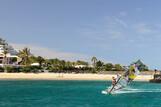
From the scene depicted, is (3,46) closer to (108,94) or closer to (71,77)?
(71,77)

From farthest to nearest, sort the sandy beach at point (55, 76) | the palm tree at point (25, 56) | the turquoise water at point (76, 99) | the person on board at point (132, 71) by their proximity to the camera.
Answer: the palm tree at point (25, 56), the sandy beach at point (55, 76), the person on board at point (132, 71), the turquoise water at point (76, 99)

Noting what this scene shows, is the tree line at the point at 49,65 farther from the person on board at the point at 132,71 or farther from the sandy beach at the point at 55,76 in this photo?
the person on board at the point at 132,71

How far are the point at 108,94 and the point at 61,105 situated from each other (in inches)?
812

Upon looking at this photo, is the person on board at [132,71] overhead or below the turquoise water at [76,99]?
overhead

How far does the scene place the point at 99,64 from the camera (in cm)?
18438

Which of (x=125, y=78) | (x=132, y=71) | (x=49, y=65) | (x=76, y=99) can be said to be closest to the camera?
(x=76, y=99)

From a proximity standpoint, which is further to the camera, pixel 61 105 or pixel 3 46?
pixel 3 46

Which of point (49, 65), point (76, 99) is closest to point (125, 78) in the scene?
point (76, 99)

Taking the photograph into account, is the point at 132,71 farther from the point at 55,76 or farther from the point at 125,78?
the point at 55,76

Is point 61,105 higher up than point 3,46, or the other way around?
point 3,46

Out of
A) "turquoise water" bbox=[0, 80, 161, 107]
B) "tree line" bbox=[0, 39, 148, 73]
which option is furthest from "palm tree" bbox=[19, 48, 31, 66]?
"turquoise water" bbox=[0, 80, 161, 107]

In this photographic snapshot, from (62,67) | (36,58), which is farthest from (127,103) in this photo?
(36,58)

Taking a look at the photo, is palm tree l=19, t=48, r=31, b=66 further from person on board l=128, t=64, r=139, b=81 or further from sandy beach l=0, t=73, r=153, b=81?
person on board l=128, t=64, r=139, b=81

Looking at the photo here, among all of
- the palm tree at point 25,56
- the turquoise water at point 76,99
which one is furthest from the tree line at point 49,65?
the turquoise water at point 76,99
